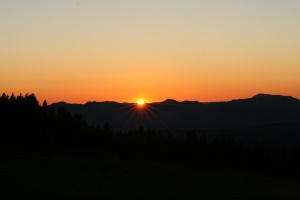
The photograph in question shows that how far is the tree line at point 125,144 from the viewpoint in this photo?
9606cm

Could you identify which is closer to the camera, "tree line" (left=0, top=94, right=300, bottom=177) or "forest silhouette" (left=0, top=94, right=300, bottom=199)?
"forest silhouette" (left=0, top=94, right=300, bottom=199)

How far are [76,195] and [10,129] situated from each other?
208 ft

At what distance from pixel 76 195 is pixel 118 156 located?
192 ft

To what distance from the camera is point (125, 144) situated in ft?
328

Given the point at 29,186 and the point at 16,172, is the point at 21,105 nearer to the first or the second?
the point at 16,172

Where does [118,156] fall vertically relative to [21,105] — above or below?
below

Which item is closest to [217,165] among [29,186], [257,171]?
[257,171]

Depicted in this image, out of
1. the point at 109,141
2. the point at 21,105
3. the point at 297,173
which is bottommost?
the point at 297,173

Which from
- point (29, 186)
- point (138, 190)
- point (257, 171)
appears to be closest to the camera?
point (29, 186)

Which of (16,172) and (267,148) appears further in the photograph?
(267,148)

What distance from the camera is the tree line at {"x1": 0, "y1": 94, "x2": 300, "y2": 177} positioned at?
96.1 meters

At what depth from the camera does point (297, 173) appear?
9881 centimetres

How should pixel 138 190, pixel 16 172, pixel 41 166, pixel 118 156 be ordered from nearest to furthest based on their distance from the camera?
pixel 138 190 < pixel 16 172 < pixel 41 166 < pixel 118 156

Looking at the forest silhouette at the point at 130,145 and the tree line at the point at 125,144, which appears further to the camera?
the tree line at the point at 125,144
